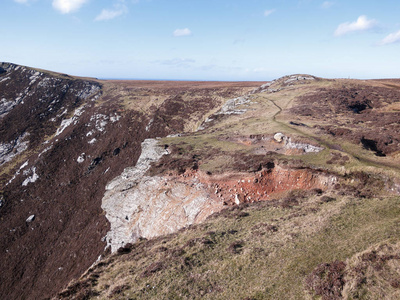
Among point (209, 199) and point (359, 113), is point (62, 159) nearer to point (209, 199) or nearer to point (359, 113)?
point (209, 199)

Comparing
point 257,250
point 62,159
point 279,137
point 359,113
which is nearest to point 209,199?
point 257,250

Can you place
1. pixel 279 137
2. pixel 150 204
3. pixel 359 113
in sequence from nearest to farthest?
1. pixel 150 204
2. pixel 279 137
3. pixel 359 113

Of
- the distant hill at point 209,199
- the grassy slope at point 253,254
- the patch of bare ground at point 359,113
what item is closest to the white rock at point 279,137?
the distant hill at point 209,199

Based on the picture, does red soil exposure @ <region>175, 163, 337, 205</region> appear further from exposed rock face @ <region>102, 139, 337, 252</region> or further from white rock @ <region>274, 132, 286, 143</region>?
white rock @ <region>274, 132, 286, 143</region>

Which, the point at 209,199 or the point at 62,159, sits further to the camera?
the point at 62,159

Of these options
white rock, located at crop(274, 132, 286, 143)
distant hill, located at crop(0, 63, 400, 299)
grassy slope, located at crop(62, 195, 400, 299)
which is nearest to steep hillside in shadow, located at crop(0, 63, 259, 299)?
distant hill, located at crop(0, 63, 400, 299)

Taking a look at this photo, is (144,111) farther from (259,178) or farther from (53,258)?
(259,178)

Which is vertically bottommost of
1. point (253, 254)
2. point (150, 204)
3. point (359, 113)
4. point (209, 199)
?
point (150, 204)

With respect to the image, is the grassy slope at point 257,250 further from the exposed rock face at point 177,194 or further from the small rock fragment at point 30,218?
the small rock fragment at point 30,218

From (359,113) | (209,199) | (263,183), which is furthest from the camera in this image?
(359,113)
